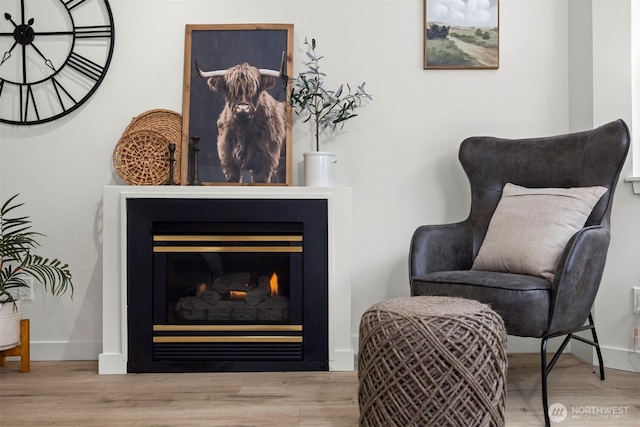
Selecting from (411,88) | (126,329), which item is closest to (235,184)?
(126,329)

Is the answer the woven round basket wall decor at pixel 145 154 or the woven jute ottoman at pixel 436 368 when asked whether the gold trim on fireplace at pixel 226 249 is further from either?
the woven jute ottoman at pixel 436 368

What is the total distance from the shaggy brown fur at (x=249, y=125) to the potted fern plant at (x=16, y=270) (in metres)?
1.00

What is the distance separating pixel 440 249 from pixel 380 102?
35.9 inches

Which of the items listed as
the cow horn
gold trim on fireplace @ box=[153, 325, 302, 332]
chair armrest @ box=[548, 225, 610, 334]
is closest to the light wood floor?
gold trim on fireplace @ box=[153, 325, 302, 332]

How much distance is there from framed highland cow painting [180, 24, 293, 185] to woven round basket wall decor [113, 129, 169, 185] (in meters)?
0.11

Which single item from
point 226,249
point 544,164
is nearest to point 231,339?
point 226,249

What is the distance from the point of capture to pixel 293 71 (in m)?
3.02

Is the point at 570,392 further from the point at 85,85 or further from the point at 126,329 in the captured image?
the point at 85,85

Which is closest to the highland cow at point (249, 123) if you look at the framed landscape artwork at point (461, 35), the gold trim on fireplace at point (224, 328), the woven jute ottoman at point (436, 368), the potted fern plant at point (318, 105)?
the potted fern plant at point (318, 105)

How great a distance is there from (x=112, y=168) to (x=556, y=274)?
2225 millimetres

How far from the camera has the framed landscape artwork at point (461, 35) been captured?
3.01 m

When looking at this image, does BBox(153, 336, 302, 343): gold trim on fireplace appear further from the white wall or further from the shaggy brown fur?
the shaggy brown fur

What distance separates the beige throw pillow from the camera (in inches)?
89.8

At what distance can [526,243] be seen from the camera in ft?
7.66
